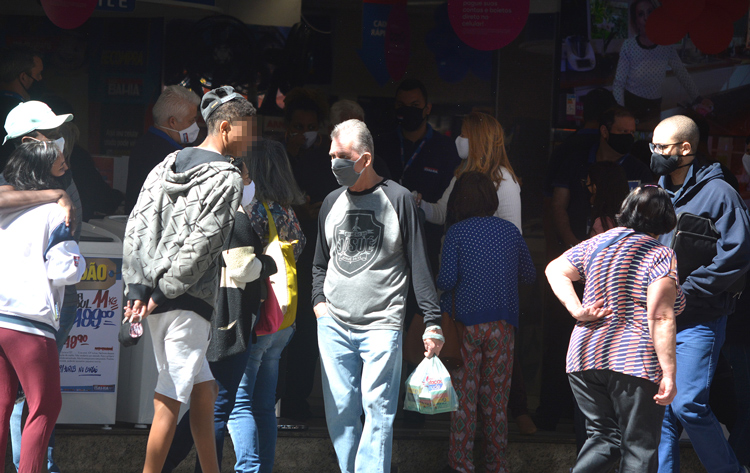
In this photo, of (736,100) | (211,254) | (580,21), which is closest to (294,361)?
(211,254)

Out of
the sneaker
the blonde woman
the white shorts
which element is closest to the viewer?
the white shorts

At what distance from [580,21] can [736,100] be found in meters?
1.30

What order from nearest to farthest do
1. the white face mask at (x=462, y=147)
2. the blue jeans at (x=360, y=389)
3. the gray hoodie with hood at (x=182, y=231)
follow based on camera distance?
the gray hoodie with hood at (x=182, y=231), the blue jeans at (x=360, y=389), the white face mask at (x=462, y=147)

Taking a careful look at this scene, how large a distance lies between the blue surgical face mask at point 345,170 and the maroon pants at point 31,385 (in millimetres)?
1566

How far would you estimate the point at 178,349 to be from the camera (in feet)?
12.6

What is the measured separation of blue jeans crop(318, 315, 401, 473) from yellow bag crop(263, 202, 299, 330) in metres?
0.20

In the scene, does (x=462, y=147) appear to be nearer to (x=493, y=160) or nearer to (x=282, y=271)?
(x=493, y=160)

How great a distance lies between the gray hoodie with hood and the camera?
373cm

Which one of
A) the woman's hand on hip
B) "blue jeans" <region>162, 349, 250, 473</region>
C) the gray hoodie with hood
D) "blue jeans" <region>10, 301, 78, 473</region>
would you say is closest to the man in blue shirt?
the woman's hand on hip

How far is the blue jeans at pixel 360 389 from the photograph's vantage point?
13.8 ft

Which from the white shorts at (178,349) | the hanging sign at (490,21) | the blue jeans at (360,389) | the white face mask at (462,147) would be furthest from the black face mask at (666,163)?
the white shorts at (178,349)

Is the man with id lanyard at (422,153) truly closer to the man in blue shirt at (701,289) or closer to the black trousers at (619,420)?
the man in blue shirt at (701,289)

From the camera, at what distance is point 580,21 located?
6426 mm

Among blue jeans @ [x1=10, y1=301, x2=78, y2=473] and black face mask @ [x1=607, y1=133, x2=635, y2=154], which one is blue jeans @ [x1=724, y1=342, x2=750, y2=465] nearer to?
black face mask @ [x1=607, y1=133, x2=635, y2=154]
